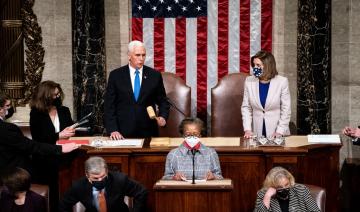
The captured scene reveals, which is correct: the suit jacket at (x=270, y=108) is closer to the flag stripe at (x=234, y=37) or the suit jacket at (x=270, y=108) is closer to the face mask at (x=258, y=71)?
the face mask at (x=258, y=71)

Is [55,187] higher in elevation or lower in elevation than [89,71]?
lower

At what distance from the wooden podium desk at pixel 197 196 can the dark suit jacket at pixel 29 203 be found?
97 centimetres

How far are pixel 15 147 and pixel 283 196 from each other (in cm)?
252

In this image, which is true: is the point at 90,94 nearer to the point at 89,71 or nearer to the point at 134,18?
the point at 89,71

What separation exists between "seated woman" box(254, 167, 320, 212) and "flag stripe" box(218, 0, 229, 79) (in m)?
3.86

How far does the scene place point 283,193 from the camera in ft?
21.4

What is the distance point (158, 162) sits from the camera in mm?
7594

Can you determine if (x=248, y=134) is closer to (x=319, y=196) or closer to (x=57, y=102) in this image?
(x=319, y=196)

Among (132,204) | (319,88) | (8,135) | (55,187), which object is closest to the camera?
(132,204)

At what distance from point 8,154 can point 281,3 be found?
171 inches

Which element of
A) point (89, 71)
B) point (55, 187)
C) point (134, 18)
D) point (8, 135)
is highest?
point (134, 18)

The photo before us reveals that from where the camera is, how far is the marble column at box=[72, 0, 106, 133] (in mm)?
10070

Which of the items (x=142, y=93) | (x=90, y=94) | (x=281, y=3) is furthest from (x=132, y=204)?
(x=281, y=3)

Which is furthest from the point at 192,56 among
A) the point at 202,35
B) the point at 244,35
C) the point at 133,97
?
the point at 133,97
